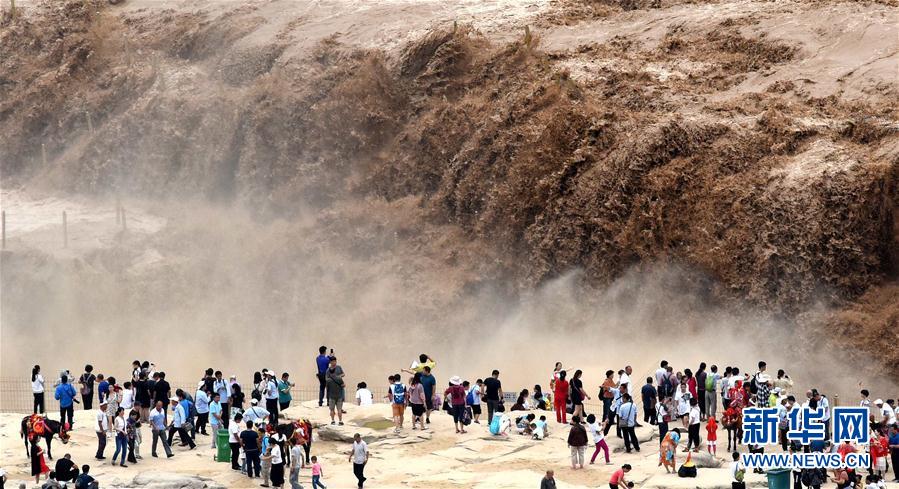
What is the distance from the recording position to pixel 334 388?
34.1m

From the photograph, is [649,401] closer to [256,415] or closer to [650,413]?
[650,413]

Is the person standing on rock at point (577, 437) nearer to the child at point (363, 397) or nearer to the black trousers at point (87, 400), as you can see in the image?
the child at point (363, 397)

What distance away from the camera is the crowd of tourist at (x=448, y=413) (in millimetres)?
29953

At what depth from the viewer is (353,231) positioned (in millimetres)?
51500

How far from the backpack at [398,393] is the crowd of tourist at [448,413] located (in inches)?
0.8

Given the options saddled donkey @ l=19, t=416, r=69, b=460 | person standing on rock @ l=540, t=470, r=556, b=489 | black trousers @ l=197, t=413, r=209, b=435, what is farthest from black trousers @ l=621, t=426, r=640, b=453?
saddled donkey @ l=19, t=416, r=69, b=460

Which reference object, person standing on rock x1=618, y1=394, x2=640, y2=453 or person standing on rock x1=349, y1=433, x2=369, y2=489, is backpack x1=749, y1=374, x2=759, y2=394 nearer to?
person standing on rock x1=618, y1=394, x2=640, y2=453

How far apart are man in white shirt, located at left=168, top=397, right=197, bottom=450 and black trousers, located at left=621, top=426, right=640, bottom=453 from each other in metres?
9.29

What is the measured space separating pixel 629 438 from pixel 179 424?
9.55 metres

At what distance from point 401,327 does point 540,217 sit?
5458 millimetres

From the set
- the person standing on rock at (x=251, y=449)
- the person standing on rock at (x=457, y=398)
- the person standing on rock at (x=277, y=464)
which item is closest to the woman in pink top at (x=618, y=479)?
the person standing on rock at (x=457, y=398)

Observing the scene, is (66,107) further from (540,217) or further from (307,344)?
(540,217)

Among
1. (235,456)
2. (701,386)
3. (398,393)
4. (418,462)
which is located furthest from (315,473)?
(701,386)

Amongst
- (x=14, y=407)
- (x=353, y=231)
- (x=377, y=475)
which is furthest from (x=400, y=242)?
(x=377, y=475)
